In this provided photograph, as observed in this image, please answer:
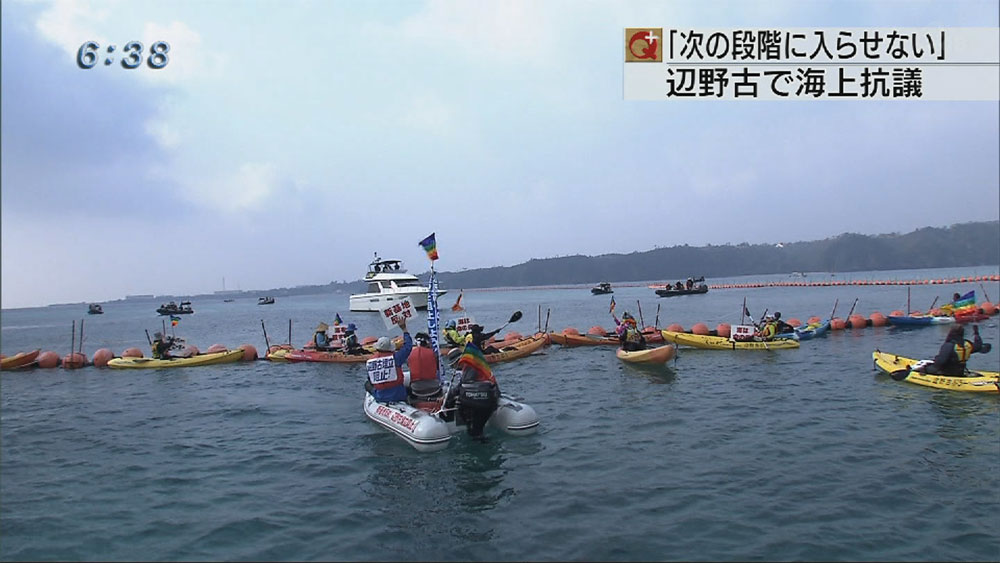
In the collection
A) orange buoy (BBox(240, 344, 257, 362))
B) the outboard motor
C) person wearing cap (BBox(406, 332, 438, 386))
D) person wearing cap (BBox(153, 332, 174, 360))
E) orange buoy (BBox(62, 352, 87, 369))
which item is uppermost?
person wearing cap (BBox(406, 332, 438, 386))

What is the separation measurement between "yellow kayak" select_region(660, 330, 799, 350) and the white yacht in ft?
136

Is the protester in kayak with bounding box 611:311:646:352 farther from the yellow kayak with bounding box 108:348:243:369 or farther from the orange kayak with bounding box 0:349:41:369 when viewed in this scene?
the orange kayak with bounding box 0:349:41:369

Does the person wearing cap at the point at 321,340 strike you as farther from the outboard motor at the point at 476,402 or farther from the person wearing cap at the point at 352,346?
the outboard motor at the point at 476,402

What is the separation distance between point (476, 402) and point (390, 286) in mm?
56915

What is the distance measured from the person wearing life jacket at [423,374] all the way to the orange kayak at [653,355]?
9.94 meters

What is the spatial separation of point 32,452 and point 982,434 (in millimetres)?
21236

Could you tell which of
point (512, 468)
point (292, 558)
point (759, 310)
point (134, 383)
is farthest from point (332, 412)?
point (759, 310)

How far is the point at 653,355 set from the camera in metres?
20.5

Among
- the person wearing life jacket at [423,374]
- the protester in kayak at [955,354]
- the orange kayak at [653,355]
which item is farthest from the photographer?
the orange kayak at [653,355]

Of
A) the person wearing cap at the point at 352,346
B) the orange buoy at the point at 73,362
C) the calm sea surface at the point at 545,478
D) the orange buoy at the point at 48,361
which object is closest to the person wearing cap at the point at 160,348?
the orange buoy at the point at 73,362

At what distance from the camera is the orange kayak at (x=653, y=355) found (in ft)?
66.6

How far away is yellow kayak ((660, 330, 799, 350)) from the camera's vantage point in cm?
2381

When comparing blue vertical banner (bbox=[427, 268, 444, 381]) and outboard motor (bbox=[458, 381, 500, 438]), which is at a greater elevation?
blue vertical banner (bbox=[427, 268, 444, 381])

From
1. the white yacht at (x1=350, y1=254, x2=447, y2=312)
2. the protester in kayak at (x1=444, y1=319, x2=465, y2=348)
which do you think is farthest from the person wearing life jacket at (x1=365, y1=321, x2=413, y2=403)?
the white yacht at (x1=350, y1=254, x2=447, y2=312)
